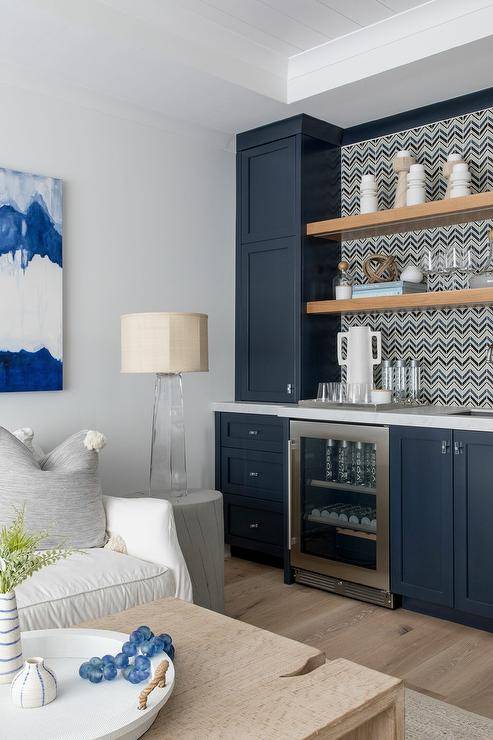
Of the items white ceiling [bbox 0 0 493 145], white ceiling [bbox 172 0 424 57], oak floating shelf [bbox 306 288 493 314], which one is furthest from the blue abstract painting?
oak floating shelf [bbox 306 288 493 314]

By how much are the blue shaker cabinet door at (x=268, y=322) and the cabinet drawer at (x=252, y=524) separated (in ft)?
2.03

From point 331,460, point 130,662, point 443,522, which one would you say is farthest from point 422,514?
point 130,662

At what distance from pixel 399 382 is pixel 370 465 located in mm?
661

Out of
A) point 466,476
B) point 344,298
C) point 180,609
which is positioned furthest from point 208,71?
point 180,609

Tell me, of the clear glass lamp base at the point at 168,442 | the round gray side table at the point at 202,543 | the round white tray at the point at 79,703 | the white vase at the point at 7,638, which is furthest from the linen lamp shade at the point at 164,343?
the white vase at the point at 7,638

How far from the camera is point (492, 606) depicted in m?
2.89

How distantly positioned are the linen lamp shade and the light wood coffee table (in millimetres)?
1294

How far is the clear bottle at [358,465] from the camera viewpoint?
3345 mm

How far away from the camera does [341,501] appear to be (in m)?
3.44

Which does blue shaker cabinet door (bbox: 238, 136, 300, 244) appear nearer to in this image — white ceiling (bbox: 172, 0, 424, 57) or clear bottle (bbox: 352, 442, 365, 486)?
white ceiling (bbox: 172, 0, 424, 57)

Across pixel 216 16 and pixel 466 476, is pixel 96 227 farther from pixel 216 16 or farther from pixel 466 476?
pixel 466 476

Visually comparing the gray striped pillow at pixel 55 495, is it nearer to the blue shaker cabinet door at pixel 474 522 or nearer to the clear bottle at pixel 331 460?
the clear bottle at pixel 331 460

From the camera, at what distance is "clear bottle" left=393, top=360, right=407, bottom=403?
3783mm

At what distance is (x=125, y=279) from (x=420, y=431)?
1664 millimetres
